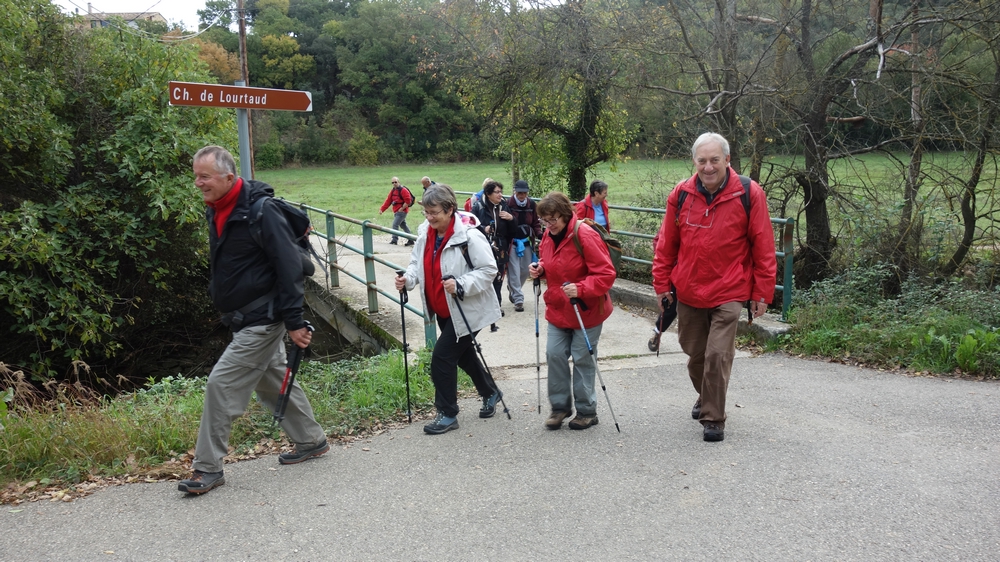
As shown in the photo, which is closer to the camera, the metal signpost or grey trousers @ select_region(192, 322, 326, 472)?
grey trousers @ select_region(192, 322, 326, 472)

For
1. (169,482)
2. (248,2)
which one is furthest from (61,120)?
(248,2)

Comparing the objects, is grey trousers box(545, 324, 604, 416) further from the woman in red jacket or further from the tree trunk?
the tree trunk

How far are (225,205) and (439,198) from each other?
4.52ft

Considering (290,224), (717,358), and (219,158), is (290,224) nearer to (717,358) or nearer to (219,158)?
(219,158)

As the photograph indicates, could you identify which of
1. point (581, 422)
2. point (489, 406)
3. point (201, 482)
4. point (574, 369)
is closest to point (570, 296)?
point (574, 369)

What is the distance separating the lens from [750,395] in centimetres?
630

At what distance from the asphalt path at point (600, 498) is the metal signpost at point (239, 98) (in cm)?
245

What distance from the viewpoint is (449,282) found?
5.20 m

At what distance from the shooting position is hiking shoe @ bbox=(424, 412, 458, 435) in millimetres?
5504

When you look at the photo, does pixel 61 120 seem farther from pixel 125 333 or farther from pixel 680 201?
pixel 680 201

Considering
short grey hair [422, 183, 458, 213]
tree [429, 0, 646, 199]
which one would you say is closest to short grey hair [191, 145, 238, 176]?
short grey hair [422, 183, 458, 213]

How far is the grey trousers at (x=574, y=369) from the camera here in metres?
5.38

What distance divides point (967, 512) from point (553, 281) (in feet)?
8.82

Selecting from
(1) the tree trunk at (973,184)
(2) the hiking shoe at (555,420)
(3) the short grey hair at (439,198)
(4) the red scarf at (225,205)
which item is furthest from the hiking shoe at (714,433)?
(1) the tree trunk at (973,184)
